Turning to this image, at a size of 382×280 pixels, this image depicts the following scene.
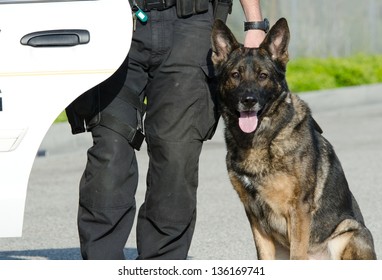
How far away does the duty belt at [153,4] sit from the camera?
A: 4.71 metres

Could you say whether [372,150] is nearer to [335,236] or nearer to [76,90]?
[335,236]

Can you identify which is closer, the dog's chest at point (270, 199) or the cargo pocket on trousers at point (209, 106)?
the cargo pocket on trousers at point (209, 106)

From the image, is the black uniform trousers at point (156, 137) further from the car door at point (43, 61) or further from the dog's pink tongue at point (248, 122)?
the car door at point (43, 61)

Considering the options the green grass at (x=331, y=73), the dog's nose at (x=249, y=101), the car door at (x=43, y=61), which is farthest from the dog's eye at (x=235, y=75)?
the green grass at (x=331, y=73)

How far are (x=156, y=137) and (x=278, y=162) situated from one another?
2.23 ft

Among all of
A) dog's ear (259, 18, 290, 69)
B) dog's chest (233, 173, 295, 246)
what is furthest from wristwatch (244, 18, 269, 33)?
dog's chest (233, 173, 295, 246)

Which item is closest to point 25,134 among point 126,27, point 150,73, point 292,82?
point 126,27

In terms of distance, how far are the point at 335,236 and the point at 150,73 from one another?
1.31 metres

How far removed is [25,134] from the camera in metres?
4.08

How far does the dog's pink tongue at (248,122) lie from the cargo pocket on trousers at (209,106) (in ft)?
0.44

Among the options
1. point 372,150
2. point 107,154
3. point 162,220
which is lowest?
point 372,150

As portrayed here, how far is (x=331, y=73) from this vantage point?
18.9 m

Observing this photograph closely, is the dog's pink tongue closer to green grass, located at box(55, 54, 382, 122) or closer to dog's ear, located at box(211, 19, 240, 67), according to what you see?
dog's ear, located at box(211, 19, 240, 67)

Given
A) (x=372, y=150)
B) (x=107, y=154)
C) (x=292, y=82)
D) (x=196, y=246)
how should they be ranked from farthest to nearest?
(x=292, y=82)
(x=372, y=150)
(x=196, y=246)
(x=107, y=154)
